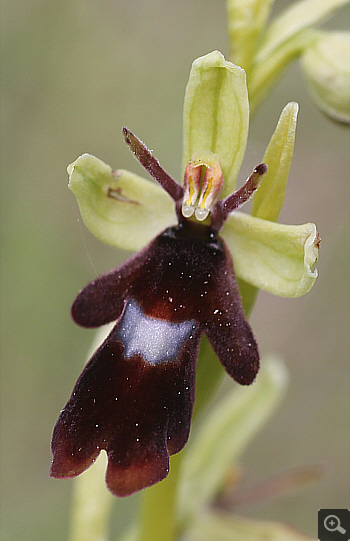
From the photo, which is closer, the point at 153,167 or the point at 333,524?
the point at 153,167

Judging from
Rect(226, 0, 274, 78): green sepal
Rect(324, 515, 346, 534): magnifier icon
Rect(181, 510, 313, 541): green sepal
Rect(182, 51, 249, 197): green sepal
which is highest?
Rect(226, 0, 274, 78): green sepal

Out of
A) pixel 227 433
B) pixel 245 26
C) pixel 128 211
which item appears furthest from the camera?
pixel 227 433

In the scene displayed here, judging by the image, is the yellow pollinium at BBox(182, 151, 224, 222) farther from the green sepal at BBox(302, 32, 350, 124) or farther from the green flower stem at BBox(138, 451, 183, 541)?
the green flower stem at BBox(138, 451, 183, 541)

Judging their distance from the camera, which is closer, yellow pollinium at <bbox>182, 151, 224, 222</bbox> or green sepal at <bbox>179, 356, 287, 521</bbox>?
yellow pollinium at <bbox>182, 151, 224, 222</bbox>

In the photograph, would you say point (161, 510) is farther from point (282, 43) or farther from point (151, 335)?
point (282, 43)

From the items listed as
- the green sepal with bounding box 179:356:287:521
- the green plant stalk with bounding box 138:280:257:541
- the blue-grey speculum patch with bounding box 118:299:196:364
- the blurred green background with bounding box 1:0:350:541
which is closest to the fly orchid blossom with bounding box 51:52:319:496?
the blue-grey speculum patch with bounding box 118:299:196:364

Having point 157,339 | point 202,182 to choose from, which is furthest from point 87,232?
point 157,339

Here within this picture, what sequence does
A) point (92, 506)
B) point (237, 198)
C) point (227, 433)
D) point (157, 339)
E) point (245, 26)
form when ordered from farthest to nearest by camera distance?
point (227, 433) < point (92, 506) < point (245, 26) < point (237, 198) < point (157, 339)

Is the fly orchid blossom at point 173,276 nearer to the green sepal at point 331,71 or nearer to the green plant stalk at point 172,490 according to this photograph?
the green plant stalk at point 172,490
